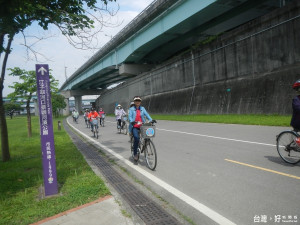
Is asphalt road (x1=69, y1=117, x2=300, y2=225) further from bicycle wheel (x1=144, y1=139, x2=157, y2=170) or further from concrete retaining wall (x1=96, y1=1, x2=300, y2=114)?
concrete retaining wall (x1=96, y1=1, x2=300, y2=114)

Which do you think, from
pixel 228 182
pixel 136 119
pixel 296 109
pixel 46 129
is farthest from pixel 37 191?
pixel 296 109

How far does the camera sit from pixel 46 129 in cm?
480

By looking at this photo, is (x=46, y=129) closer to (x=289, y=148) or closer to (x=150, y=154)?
(x=150, y=154)

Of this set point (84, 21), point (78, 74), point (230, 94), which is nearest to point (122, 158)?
point (84, 21)

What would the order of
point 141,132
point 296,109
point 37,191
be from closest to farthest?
1. point 37,191
2. point 296,109
3. point 141,132

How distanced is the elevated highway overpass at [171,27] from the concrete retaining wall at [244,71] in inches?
102

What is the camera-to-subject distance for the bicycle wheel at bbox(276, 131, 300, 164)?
545 cm

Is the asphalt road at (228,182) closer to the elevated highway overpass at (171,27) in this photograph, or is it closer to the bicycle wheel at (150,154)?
the bicycle wheel at (150,154)

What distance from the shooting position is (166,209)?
3.79 m

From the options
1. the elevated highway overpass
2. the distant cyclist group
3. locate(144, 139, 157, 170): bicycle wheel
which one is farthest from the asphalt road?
the elevated highway overpass

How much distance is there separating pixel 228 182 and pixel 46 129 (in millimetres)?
3695

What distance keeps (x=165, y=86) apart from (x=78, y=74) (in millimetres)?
31660

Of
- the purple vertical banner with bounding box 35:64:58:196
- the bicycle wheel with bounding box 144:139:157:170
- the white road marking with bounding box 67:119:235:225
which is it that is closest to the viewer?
the white road marking with bounding box 67:119:235:225

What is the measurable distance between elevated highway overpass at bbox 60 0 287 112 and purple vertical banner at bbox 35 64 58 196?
16588mm
